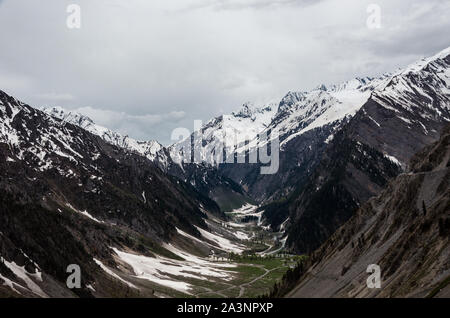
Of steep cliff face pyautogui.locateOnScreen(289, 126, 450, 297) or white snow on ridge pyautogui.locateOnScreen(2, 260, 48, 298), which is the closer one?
steep cliff face pyautogui.locateOnScreen(289, 126, 450, 297)

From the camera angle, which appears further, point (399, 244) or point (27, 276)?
point (27, 276)

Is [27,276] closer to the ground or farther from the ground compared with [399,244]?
farther from the ground

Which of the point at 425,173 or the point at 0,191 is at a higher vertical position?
the point at 0,191

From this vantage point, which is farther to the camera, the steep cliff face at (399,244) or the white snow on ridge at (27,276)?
the white snow on ridge at (27,276)
